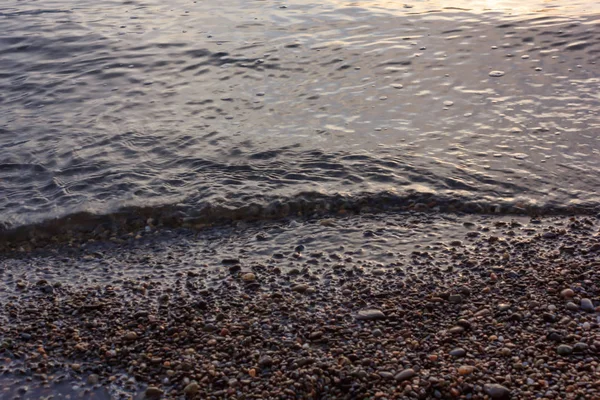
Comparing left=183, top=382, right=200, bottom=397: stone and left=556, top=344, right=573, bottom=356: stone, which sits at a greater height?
left=556, top=344, right=573, bottom=356: stone

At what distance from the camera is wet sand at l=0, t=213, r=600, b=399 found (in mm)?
3916

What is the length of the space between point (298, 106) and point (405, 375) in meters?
5.71

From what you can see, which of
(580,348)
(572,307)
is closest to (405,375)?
(580,348)

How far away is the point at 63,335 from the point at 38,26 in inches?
424

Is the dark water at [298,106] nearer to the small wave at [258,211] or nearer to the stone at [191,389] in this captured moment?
the small wave at [258,211]

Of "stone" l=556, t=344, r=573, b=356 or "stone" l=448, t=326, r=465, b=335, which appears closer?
"stone" l=556, t=344, r=573, b=356

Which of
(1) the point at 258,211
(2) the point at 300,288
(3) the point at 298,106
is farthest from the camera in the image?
(3) the point at 298,106

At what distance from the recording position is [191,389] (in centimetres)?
389

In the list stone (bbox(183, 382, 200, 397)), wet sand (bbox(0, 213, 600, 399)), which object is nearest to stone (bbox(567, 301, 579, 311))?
wet sand (bbox(0, 213, 600, 399))

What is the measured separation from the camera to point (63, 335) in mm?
4520

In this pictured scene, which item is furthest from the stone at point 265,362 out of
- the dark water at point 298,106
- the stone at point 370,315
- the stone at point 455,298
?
the dark water at point 298,106

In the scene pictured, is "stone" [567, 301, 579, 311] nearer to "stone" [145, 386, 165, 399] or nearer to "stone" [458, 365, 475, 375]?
"stone" [458, 365, 475, 375]

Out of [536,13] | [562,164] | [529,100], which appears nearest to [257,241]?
[562,164]

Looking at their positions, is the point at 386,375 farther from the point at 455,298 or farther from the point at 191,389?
the point at 191,389
